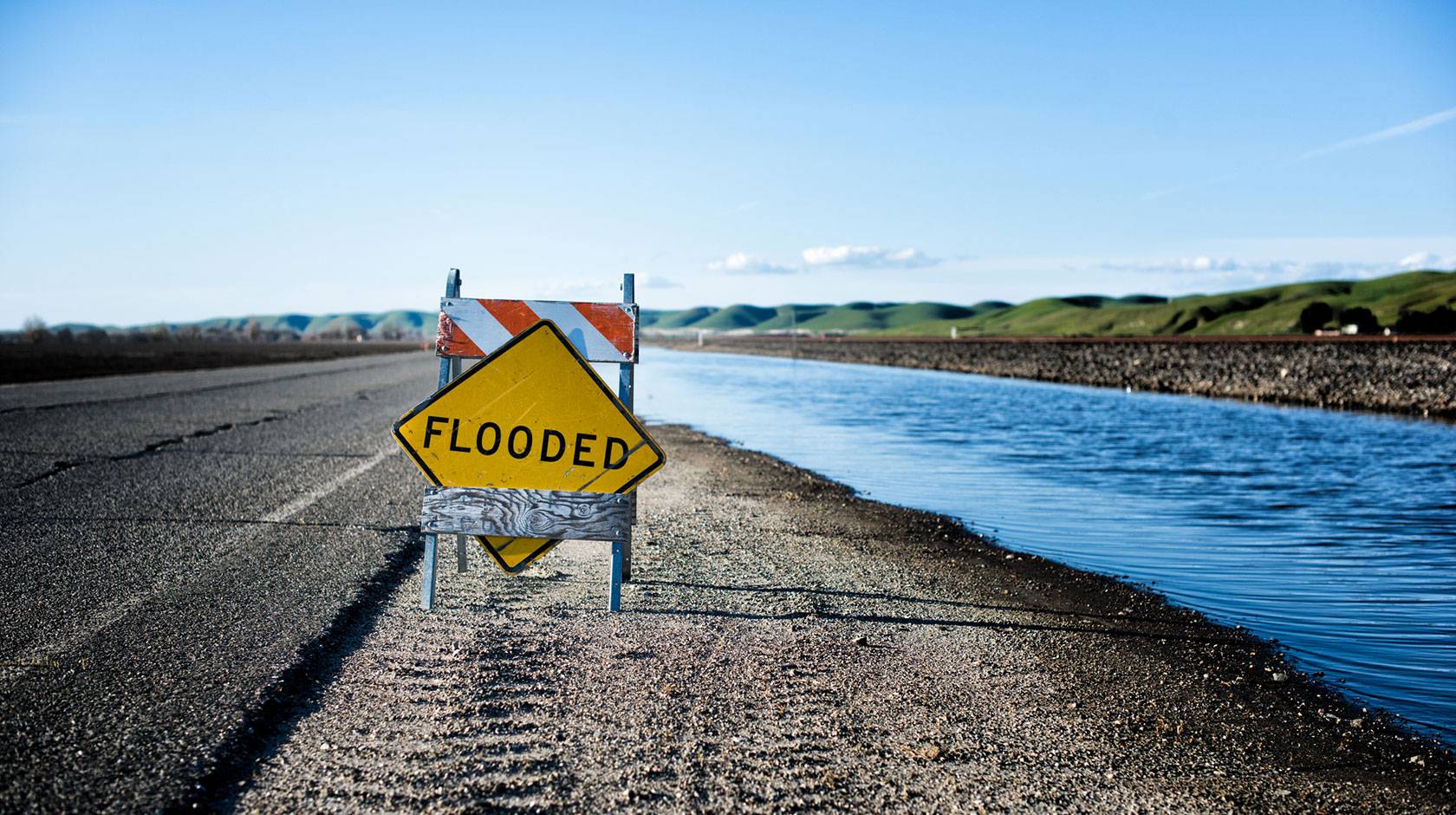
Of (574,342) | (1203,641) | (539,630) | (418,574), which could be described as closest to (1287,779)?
(1203,641)

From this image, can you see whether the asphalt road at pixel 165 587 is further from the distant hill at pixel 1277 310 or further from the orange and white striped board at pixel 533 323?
the distant hill at pixel 1277 310

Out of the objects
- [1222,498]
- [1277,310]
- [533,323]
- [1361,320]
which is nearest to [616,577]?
[533,323]

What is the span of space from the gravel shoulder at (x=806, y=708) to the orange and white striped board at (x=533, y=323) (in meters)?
1.52

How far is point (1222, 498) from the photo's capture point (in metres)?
11.8

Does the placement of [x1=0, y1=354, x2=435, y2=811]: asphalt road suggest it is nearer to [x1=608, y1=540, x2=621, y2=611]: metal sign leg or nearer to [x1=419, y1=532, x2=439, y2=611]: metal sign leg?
[x1=419, y1=532, x2=439, y2=611]: metal sign leg

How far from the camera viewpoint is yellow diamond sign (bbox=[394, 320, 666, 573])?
17.0 feet

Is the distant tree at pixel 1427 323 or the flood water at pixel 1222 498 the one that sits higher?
the distant tree at pixel 1427 323

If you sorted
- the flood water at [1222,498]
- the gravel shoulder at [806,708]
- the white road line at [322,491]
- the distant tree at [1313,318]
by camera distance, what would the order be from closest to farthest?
the gravel shoulder at [806,708] < the flood water at [1222,498] < the white road line at [322,491] < the distant tree at [1313,318]

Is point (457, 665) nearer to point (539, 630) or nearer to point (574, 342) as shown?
point (539, 630)

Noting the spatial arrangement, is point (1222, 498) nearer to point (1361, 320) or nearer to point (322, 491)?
point (322, 491)

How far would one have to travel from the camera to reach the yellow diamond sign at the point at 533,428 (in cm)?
517

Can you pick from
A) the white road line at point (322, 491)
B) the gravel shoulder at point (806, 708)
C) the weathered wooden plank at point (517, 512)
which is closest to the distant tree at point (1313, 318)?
the white road line at point (322, 491)

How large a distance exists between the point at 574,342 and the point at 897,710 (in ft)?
9.17

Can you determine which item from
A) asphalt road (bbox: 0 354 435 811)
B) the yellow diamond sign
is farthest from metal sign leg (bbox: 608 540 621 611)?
asphalt road (bbox: 0 354 435 811)
